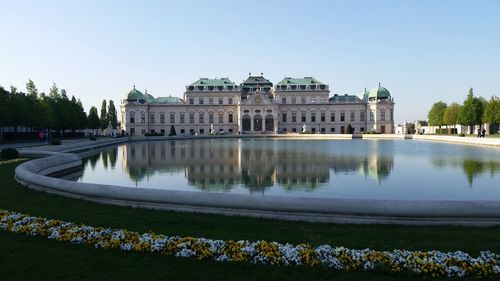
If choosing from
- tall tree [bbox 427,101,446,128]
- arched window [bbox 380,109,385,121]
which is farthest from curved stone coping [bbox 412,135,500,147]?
arched window [bbox 380,109,385,121]

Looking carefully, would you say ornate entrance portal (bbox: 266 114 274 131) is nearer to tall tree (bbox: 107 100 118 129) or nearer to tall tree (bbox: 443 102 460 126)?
tall tree (bbox: 443 102 460 126)

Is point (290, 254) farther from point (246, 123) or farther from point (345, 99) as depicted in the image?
point (345, 99)

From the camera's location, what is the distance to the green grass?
6.52m

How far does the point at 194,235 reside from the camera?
28.1ft

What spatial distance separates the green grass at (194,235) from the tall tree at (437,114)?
306 ft

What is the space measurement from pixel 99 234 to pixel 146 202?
3226mm

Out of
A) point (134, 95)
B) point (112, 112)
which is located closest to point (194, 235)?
point (134, 95)

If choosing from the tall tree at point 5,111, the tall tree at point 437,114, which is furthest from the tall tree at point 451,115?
the tall tree at point 5,111

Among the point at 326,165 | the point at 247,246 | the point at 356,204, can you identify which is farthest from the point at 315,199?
the point at 326,165

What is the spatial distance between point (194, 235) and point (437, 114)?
98492mm

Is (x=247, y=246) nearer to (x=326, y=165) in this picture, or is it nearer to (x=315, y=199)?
(x=315, y=199)

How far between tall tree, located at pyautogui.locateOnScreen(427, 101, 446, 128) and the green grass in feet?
306

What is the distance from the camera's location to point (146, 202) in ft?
37.9

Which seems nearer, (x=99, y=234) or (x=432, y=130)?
(x=99, y=234)
